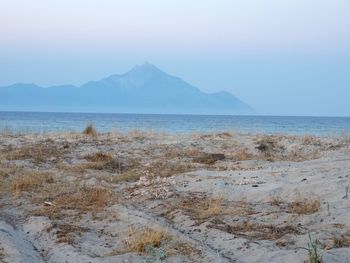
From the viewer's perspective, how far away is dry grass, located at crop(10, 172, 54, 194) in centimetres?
1016

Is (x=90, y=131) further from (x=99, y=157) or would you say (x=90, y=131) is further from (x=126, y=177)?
(x=126, y=177)

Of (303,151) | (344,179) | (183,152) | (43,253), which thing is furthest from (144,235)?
(303,151)

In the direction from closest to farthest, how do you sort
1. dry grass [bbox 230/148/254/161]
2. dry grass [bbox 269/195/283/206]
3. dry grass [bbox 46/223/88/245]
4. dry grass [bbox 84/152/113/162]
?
Answer: dry grass [bbox 46/223/88/245]
dry grass [bbox 269/195/283/206]
dry grass [bbox 84/152/113/162]
dry grass [bbox 230/148/254/161]

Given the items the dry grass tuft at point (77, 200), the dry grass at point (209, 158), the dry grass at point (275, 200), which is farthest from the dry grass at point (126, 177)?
the dry grass at point (275, 200)

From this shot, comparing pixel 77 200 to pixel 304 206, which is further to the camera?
pixel 77 200

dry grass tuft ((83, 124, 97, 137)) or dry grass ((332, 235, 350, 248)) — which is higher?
dry grass tuft ((83, 124, 97, 137))

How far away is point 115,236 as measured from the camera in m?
7.16

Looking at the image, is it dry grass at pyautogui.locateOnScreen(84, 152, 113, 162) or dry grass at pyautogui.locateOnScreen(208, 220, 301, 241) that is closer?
dry grass at pyautogui.locateOnScreen(208, 220, 301, 241)

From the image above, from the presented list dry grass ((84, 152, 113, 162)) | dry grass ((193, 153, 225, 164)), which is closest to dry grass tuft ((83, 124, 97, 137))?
dry grass ((84, 152, 113, 162))

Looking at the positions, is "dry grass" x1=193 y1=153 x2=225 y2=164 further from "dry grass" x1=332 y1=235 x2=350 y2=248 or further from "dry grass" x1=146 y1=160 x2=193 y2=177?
"dry grass" x1=332 y1=235 x2=350 y2=248

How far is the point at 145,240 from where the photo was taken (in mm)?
6391

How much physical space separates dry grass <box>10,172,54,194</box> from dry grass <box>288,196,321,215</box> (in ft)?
16.0

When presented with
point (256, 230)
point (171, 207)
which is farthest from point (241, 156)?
point (256, 230)

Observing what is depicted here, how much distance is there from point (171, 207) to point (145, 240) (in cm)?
202
